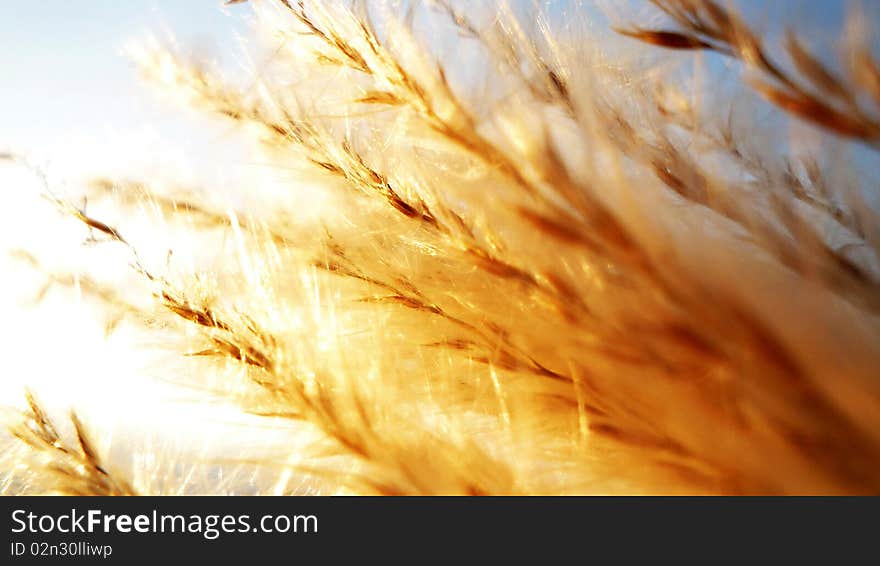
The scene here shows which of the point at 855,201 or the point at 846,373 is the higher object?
the point at 855,201

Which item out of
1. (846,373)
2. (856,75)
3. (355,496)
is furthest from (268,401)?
(856,75)

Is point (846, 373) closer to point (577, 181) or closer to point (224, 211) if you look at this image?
point (577, 181)

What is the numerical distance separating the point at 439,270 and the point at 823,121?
26 cm

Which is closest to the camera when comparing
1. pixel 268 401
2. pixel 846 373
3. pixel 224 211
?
pixel 846 373

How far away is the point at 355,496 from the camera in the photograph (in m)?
0.44

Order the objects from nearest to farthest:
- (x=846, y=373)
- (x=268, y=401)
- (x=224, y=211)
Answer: (x=846, y=373) < (x=268, y=401) < (x=224, y=211)

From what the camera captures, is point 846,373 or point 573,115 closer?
point 846,373

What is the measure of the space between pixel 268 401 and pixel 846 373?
0.33 meters

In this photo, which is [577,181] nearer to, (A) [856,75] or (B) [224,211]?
(A) [856,75]

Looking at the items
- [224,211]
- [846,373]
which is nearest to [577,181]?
[846,373]

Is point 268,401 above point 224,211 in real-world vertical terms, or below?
below

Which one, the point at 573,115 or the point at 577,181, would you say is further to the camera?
the point at 573,115
